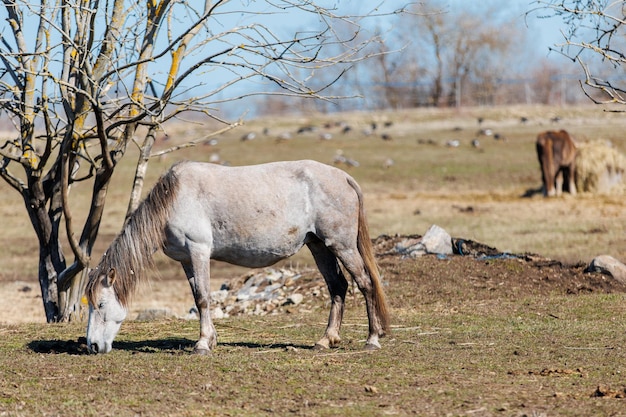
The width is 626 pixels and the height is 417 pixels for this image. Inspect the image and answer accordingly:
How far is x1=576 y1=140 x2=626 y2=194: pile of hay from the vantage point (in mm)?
27797

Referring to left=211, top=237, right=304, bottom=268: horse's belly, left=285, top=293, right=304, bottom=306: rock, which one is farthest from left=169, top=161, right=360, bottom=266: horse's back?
left=285, top=293, right=304, bottom=306: rock

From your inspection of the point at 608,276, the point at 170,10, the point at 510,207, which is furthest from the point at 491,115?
the point at 170,10

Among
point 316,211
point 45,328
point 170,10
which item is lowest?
point 45,328

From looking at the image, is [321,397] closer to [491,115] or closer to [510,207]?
[510,207]

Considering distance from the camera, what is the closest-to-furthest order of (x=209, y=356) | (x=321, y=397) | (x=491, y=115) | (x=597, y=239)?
(x=321, y=397) → (x=209, y=356) → (x=597, y=239) → (x=491, y=115)

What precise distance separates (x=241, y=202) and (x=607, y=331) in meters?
4.16

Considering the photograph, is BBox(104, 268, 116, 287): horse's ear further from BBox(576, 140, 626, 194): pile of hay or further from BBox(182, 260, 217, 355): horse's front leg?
BBox(576, 140, 626, 194): pile of hay

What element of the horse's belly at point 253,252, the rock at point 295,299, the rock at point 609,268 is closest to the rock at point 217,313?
the rock at point 295,299

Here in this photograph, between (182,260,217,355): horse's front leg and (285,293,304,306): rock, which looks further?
(285,293,304,306): rock

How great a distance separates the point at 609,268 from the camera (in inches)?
548

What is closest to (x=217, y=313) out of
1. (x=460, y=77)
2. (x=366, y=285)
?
(x=366, y=285)

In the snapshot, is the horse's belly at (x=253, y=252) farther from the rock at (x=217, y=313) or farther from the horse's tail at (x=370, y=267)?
the rock at (x=217, y=313)

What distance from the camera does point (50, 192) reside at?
12.4 metres

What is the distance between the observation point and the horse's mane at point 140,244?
884 centimetres
